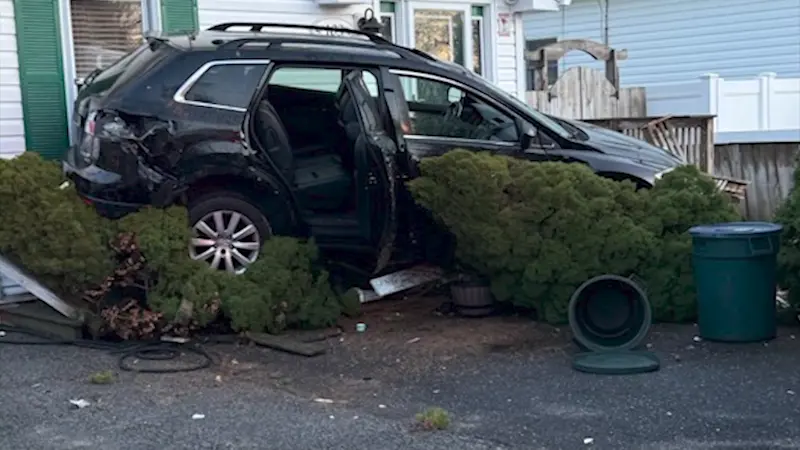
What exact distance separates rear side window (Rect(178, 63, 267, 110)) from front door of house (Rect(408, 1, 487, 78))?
154 inches

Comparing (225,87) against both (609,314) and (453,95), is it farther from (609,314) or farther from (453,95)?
(609,314)

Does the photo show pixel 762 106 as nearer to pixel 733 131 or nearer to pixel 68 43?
pixel 733 131

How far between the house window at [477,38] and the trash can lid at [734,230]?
4976mm

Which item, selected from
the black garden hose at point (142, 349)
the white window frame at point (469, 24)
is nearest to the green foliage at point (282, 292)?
the black garden hose at point (142, 349)

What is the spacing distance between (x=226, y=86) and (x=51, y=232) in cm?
169

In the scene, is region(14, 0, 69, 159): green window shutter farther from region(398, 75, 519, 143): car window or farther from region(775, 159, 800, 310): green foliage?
region(775, 159, 800, 310): green foliage

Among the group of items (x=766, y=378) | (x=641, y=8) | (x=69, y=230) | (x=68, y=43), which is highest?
(x=641, y=8)

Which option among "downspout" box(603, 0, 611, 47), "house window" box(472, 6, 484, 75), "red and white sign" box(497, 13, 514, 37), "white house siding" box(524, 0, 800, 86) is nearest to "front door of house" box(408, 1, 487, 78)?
"house window" box(472, 6, 484, 75)

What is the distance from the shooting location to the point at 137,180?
7.87 m

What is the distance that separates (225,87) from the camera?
812 cm

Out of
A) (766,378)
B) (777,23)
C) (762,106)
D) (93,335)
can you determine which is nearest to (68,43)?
(93,335)

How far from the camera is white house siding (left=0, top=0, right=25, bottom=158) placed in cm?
884

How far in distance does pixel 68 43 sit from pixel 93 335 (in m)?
2.78

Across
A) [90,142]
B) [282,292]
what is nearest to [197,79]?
[90,142]
